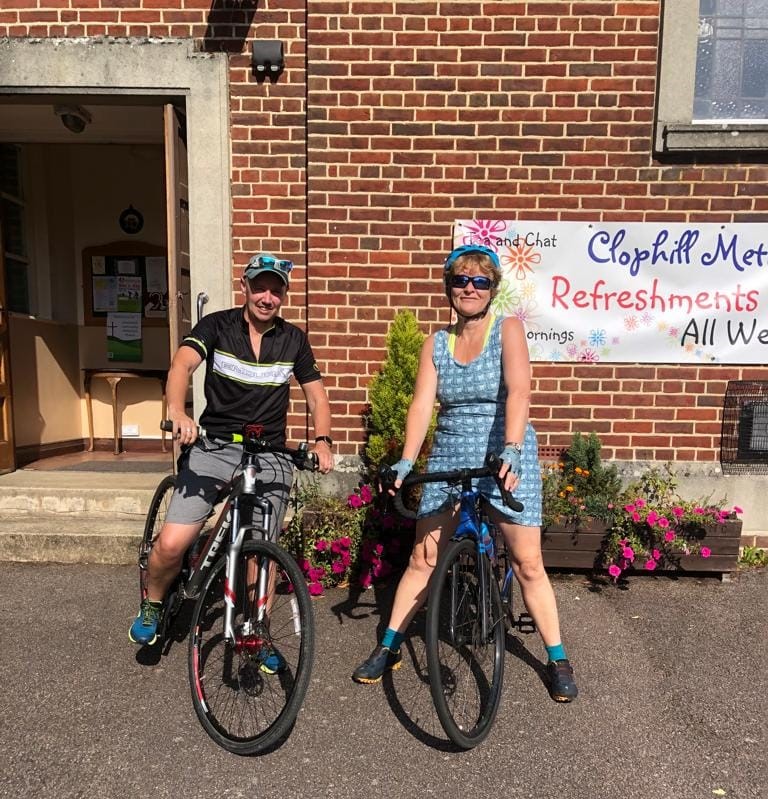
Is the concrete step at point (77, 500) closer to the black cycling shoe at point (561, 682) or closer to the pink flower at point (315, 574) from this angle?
the pink flower at point (315, 574)

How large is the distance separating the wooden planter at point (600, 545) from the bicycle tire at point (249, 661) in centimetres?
206

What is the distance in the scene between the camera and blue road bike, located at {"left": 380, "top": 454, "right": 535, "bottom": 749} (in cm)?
241

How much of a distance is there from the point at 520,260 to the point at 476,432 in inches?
88.5

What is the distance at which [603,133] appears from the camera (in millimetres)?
4410

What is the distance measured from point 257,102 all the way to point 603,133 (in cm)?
257

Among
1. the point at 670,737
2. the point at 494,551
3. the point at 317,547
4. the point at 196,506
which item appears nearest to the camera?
the point at 670,737

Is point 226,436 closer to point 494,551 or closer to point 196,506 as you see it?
point 196,506

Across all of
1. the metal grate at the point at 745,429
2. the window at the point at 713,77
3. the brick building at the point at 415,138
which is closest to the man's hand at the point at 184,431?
the brick building at the point at 415,138

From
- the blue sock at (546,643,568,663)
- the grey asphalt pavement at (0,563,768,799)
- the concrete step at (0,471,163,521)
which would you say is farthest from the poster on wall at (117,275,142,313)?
the blue sock at (546,643,568,663)

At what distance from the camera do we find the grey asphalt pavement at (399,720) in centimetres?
225

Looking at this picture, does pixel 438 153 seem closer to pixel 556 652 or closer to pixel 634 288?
pixel 634 288

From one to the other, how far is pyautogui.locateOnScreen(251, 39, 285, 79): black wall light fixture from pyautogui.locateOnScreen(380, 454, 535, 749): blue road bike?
3396 mm

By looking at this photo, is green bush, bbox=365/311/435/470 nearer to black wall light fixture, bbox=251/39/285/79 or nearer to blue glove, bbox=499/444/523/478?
blue glove, bbox=499/444/523/478

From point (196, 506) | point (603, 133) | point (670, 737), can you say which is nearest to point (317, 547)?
point (196, 506)
